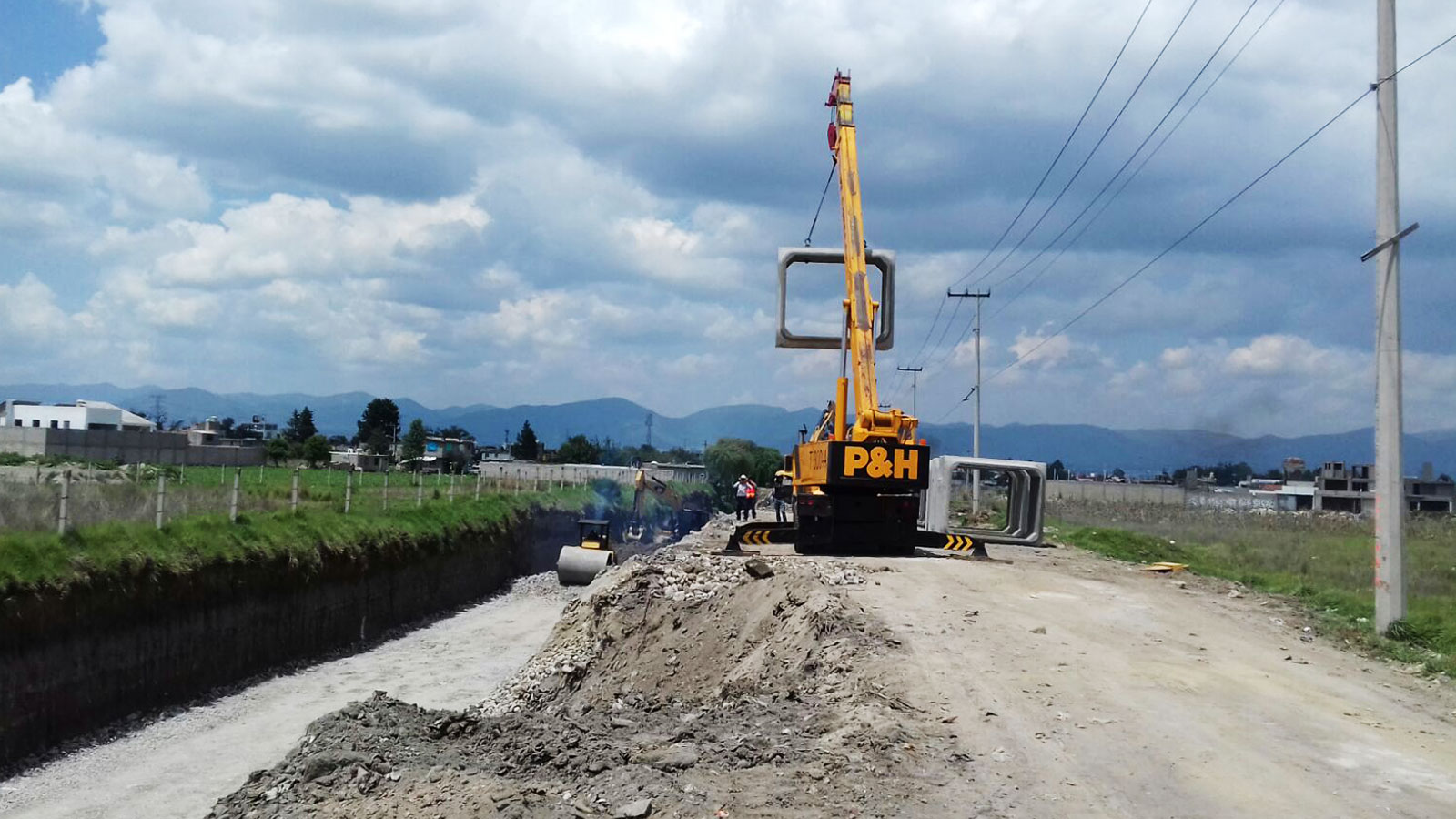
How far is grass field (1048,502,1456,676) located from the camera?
586 inches

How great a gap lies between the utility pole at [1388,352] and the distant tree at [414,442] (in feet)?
363

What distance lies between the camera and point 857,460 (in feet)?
77.6

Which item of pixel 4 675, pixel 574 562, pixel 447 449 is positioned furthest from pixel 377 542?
pixel 447 449

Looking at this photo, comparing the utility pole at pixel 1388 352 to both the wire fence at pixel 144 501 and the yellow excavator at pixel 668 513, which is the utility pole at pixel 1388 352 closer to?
the wire fence at pixel 144 501

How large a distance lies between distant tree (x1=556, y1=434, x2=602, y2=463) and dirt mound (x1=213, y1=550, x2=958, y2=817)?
11946 cm

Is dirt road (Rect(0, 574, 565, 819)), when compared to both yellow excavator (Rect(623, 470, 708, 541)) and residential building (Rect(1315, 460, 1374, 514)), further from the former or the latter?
residential building (Rect(1315, 460, 1374, 514))

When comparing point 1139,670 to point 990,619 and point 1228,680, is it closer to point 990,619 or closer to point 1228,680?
point 1228,680

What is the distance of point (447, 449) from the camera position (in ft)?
446

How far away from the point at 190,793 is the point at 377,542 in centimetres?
1426

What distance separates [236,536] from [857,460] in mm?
11858

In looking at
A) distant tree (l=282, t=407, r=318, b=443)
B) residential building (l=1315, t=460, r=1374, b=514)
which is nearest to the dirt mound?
residential building (l=1315, t=460, r=1374, b=514)

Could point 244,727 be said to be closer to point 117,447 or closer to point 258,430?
point 117,447

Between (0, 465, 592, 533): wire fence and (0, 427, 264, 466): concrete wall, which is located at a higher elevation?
(0, 427, 264, 466): concrete wall

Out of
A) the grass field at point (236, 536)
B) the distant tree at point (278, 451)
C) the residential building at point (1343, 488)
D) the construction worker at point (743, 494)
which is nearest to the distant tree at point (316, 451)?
the distant tree at point (278, 451)
